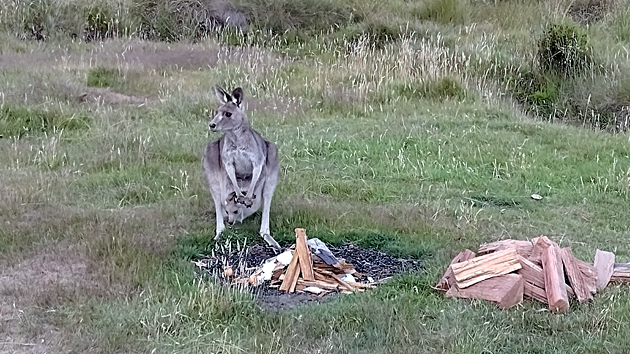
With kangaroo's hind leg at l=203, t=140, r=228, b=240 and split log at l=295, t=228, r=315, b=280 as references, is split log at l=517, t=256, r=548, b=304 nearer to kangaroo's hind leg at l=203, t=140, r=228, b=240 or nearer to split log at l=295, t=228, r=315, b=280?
split log at l=295, t=228, r=315, b=280

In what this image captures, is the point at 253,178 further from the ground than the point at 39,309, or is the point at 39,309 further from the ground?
the point at 253,178

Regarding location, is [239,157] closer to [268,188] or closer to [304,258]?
[268,188]

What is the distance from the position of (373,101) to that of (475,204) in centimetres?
329

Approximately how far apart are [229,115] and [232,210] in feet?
2.08

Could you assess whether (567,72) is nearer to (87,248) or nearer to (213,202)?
(213,202)

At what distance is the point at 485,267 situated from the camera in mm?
4680

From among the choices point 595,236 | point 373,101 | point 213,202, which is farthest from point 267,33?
point 595,236

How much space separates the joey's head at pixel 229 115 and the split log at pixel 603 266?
2.40 metres

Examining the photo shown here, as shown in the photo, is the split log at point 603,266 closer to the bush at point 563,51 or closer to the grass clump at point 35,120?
the grass clump at point 35,120

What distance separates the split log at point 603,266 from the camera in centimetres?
485

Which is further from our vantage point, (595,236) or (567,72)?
(567,72)

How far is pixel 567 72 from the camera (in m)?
10.8

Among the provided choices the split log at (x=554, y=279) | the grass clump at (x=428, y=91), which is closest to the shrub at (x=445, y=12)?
the grass clump at (x=428, y=91)

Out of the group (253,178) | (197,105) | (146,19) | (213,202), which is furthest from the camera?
(146,19)
